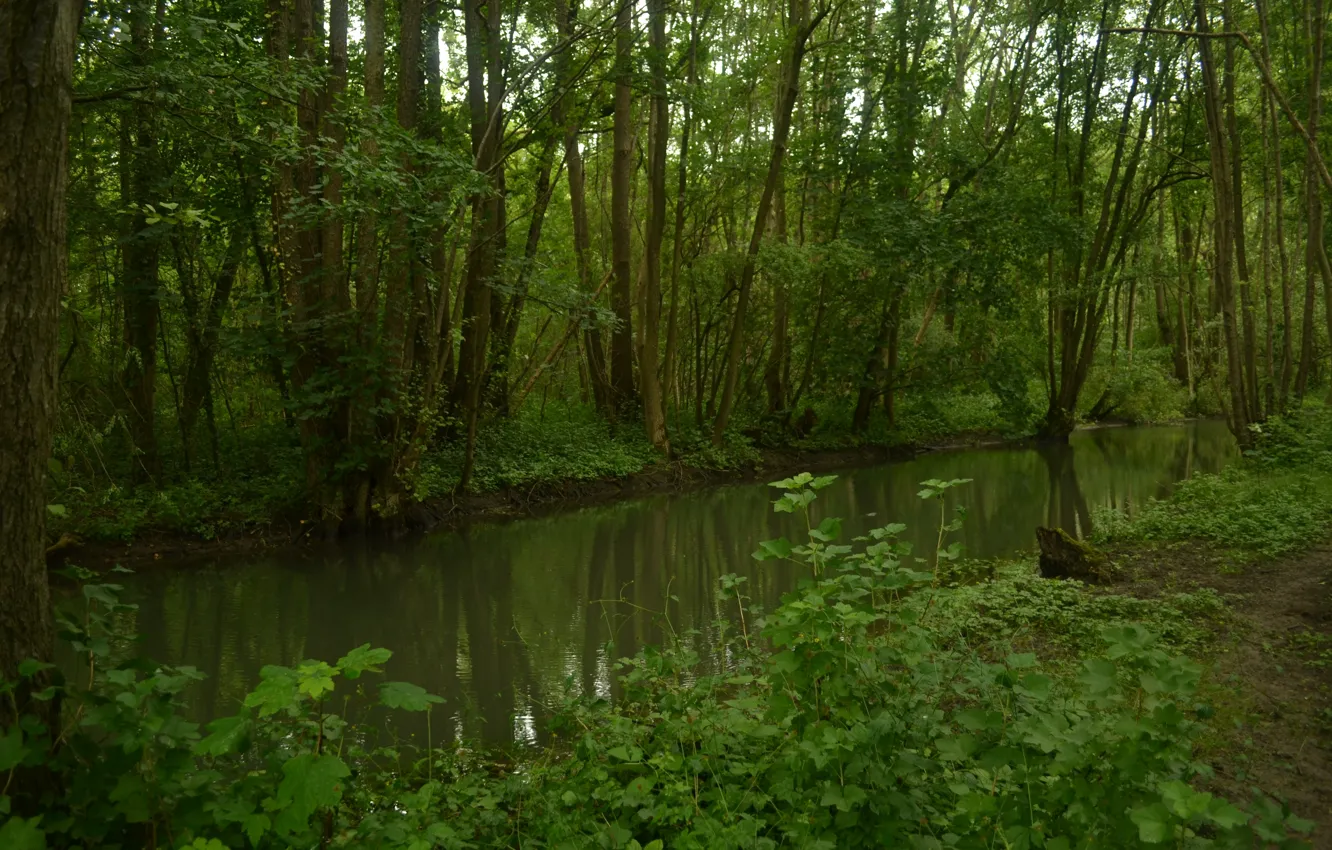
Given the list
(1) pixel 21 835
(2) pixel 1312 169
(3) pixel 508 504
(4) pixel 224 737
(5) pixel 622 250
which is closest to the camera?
(1) pixel 21 835

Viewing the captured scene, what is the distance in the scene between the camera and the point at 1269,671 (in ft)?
18.3

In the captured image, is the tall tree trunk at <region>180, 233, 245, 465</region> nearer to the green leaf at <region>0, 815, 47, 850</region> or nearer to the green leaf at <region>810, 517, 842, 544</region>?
the green leaf at <region>0, 815, 47, 850</region>

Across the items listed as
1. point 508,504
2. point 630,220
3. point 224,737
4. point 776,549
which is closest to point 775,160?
point 630,220

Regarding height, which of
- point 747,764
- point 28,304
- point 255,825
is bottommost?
point 747,764

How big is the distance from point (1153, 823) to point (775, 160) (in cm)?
1620

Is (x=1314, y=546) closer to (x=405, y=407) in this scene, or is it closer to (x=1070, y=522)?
(x=1070, y=522)

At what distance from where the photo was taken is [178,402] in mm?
13008

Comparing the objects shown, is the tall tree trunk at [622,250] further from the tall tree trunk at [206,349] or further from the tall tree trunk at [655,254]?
the tall tree trunk at [206,349]

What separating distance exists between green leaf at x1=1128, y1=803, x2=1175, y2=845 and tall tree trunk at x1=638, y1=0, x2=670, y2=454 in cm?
1480

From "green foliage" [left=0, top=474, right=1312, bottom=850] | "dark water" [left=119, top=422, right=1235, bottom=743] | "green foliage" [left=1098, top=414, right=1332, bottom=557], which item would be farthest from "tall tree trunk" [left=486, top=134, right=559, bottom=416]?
"green foliage" [left=0, top=474, right=1312, bottom=850]

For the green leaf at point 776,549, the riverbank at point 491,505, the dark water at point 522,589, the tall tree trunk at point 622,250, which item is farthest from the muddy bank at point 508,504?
the green leaf at point 776,549

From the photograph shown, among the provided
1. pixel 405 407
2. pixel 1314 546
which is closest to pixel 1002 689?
pixel 1314 546

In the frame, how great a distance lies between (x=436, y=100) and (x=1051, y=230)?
12.9 metres

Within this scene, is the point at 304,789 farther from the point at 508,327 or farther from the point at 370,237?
the point at 508,327
